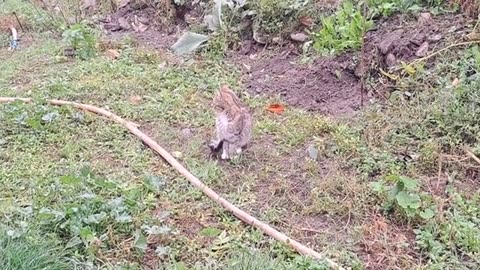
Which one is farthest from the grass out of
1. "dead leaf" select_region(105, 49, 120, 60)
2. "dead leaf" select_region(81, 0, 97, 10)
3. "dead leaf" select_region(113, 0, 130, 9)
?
"dead leaf" select_region(81, 0, 97, 10)

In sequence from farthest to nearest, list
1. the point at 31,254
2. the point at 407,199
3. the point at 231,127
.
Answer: the point at 231,127 < the point at 407,199 < the point at 31,254

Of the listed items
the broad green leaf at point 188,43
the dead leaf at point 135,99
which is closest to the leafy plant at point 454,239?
the dead leaf at point 135,99

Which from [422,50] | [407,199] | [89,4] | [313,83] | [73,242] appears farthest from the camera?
[89,4]

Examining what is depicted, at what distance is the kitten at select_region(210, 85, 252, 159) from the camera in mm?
2750

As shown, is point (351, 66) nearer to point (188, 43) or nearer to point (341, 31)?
point (341, 31)

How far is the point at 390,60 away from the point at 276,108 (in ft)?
2.23

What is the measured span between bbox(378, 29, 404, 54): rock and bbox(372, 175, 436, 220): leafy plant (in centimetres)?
114

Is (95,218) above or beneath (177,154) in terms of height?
above

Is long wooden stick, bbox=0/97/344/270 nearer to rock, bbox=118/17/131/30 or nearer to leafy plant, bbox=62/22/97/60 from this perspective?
leafy plant, bbox=62/22/97/60

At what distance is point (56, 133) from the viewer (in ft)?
10.1

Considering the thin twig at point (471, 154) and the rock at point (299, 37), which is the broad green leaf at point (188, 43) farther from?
the thin twig at point (471, 154)

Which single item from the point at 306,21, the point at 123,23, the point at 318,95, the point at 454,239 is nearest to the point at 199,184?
the point at 454,239

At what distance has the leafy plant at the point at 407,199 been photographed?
7.66 feet

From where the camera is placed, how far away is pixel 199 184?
2.60 m
